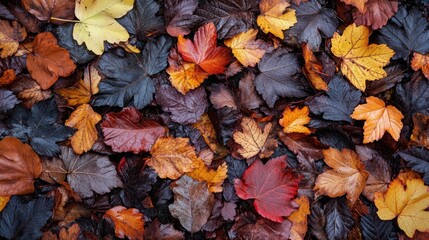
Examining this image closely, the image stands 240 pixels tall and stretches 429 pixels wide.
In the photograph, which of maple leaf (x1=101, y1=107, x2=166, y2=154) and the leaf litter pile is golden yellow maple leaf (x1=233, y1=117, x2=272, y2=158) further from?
maple leaf (x1=101, y1=107, x2=166, y2=154)

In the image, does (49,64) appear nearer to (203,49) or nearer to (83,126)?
(83,126)

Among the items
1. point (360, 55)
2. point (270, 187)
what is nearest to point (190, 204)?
point (270, 187)

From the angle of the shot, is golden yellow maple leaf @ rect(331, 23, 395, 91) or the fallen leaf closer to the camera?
the fallen leaf

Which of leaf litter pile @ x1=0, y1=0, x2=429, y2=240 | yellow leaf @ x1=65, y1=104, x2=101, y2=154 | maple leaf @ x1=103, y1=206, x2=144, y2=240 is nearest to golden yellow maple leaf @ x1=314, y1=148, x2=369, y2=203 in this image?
leaf litter pile @ x1=0, y1=0, x2=429, y2=240

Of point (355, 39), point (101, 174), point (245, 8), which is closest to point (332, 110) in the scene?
point (355, 39)

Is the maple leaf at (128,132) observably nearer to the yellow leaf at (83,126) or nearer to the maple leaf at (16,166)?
the yellow leaf at (83,126)

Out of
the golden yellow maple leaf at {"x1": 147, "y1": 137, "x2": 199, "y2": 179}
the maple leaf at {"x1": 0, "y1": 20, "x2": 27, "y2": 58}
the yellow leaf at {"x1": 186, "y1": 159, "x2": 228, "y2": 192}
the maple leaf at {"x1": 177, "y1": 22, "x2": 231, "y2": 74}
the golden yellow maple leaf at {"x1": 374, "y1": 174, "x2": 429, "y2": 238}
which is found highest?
the maple leaf at {"x1": 0, "y1": 20, "x2": 27, "y2": 58}

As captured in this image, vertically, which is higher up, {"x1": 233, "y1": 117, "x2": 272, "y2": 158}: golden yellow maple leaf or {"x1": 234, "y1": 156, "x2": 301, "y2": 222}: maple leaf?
{"x1": 233, "y1": 117, "x2": 272, "y2": 158}: golden yellow maple leaf

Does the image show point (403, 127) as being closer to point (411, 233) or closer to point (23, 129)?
point (411, 233)
